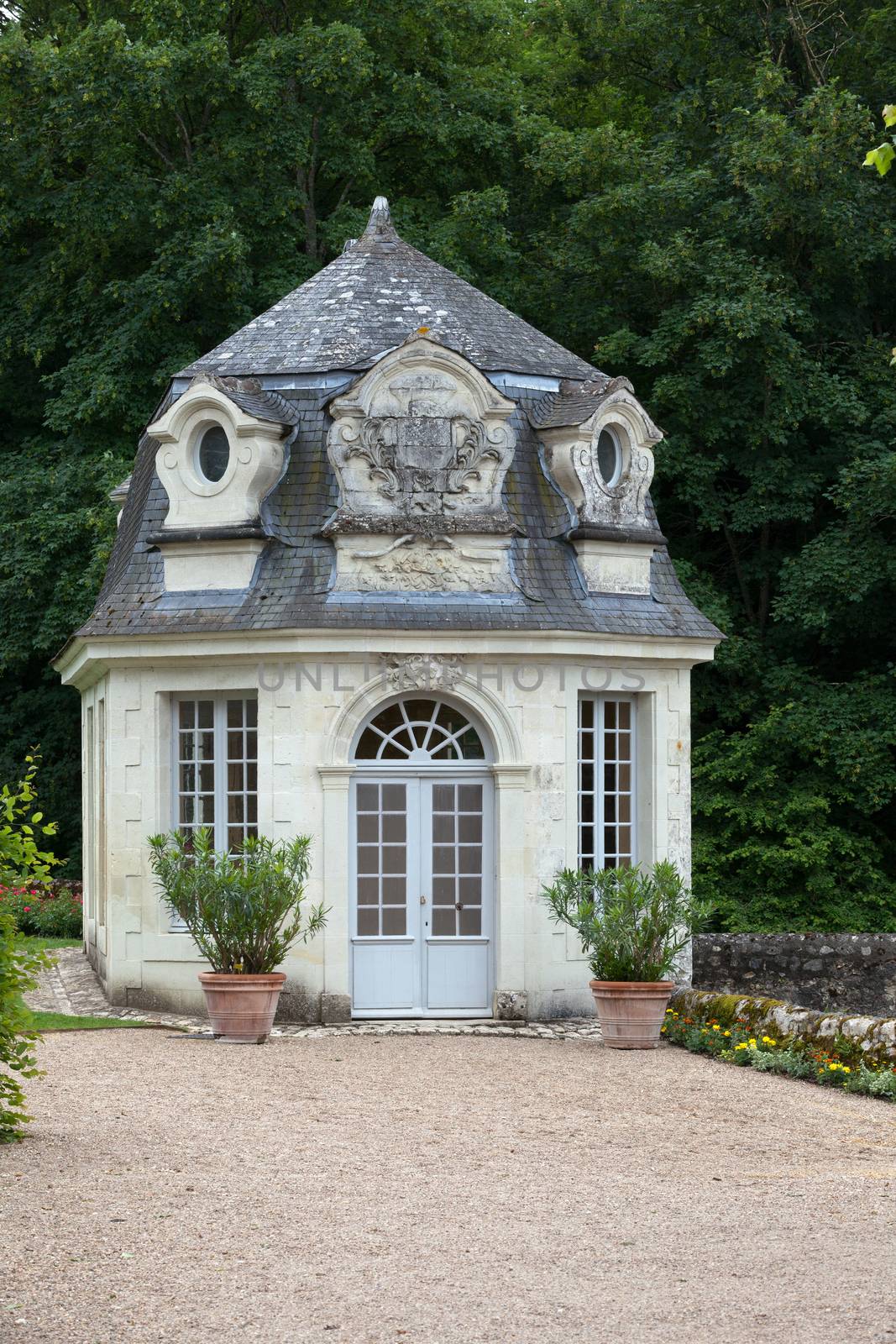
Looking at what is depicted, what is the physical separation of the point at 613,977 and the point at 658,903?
660 mm

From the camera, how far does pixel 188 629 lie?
48.4 ft

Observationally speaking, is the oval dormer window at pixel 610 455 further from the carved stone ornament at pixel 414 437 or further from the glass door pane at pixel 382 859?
the glass door pane at pixel 382 859

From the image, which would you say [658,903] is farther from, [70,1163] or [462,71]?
[462,71]

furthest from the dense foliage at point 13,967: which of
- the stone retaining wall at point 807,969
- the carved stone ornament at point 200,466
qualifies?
the stone retaining wall at point 807,969

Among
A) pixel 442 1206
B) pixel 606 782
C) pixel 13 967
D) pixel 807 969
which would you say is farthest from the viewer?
pixel 807 969

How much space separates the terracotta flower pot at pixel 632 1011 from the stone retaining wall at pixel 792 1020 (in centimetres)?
47

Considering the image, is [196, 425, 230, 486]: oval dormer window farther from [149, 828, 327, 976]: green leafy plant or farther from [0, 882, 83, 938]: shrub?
[0, 882, 83, 938]: shrub

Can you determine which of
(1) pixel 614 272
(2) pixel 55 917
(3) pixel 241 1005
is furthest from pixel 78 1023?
(1) pixel 614 272

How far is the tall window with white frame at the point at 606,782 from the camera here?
1556cm

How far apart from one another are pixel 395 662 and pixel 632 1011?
342 centimetres

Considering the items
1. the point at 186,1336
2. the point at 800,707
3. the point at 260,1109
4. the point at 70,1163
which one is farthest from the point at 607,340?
the point at 186,1336

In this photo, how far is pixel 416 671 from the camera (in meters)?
14.7

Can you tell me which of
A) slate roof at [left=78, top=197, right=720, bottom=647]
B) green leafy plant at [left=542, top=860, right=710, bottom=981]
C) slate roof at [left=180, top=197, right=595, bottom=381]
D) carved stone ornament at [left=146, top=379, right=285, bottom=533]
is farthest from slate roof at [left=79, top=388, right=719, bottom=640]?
green leafy plant at [left=542, top=860, right=710, bottom=981]

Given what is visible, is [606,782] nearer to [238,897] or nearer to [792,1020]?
[792,1020]
